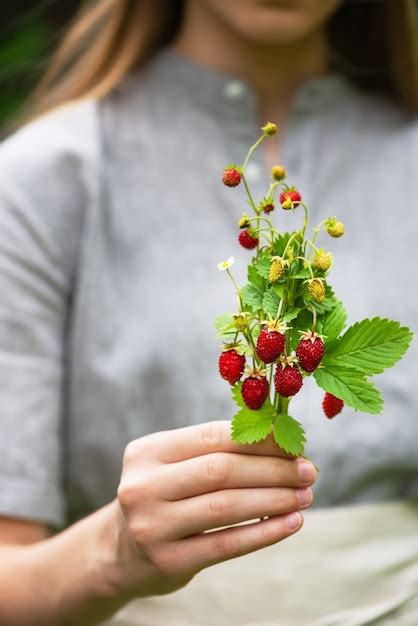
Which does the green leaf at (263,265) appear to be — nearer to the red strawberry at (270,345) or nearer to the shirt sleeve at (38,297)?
the red strawberry at (270,345)

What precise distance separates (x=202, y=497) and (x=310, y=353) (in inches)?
7.6

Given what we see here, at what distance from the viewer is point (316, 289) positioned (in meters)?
0.61

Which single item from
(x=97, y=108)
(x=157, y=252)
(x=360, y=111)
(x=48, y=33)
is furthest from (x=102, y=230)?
(x=48, y=33)

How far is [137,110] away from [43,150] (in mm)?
156

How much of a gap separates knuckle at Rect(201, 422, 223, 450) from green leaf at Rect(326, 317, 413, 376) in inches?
4.8

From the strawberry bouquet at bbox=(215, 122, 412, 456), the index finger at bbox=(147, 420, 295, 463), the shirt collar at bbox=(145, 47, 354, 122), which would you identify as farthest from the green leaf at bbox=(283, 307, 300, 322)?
the shirt collar at bbox=(145, 47, 354, 122)

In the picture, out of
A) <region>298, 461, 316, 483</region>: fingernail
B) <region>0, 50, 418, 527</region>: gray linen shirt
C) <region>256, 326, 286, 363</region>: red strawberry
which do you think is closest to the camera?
<region>256, 326, 286, 363</region>: red strawberry

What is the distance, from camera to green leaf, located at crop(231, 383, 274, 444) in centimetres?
66

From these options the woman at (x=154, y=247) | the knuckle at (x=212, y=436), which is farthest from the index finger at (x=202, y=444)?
the woman at (x=154, y=247)

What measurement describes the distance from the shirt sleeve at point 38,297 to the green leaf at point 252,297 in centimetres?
53

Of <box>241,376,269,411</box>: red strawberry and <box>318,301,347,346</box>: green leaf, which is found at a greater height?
<box>318,301,347,346</box>: green leaf

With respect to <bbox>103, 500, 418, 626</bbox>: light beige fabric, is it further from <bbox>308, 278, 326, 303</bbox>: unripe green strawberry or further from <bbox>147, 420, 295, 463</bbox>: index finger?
<bbox>308, 278, 326, 303</bbox>: unripe green strawberry

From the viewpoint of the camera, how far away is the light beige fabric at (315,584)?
1032 millimetres

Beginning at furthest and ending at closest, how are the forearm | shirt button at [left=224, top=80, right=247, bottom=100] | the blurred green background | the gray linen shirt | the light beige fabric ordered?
the blurred green background, shirt button at [left=224, top=80, right=247, bottom=100], the gray linen shirt, the light beige fabric, the forearm
